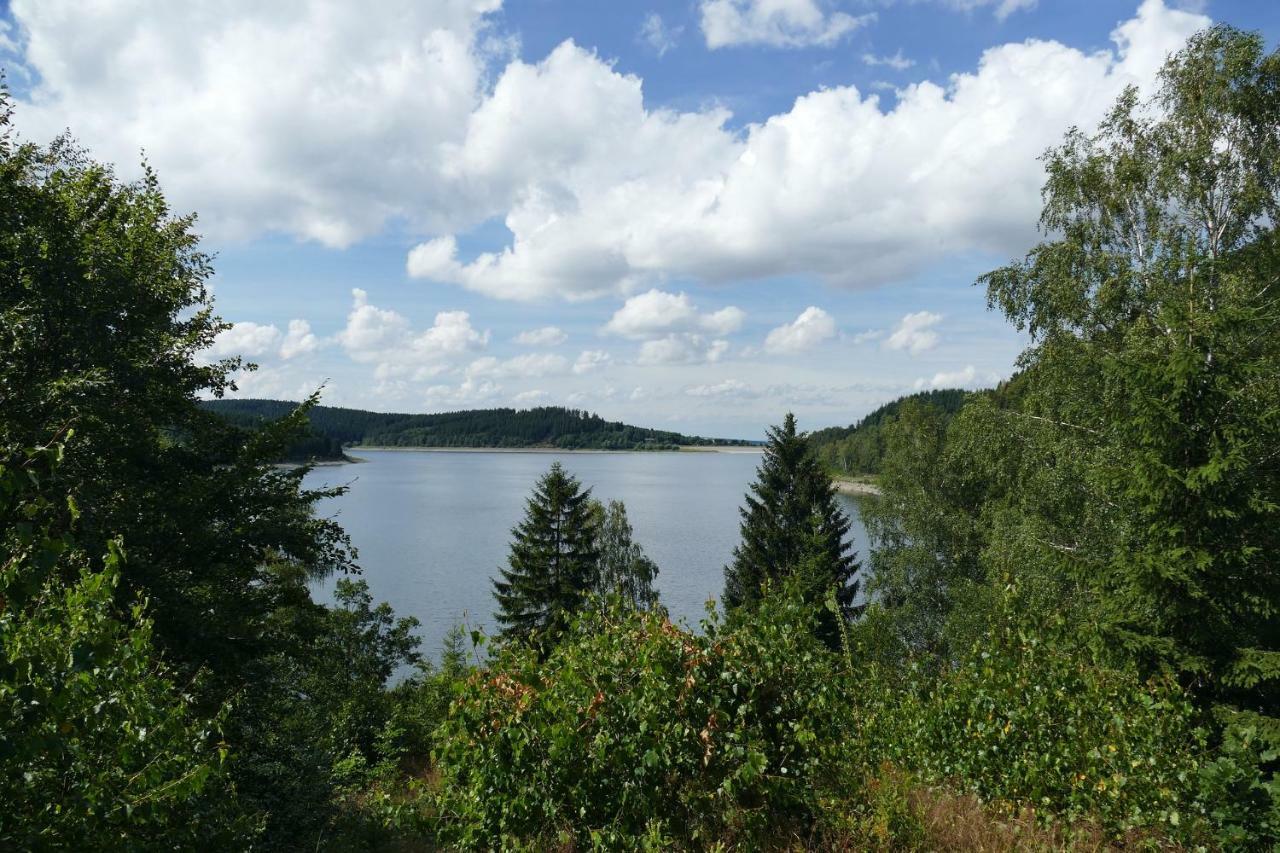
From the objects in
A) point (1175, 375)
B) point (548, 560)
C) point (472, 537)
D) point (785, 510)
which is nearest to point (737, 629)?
point (1175, 375)

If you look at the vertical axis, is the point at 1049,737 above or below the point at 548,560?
above

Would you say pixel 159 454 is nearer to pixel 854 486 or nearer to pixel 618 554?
pixel 618 554

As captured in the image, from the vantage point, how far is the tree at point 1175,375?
675 cm

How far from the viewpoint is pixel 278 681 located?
14469mm

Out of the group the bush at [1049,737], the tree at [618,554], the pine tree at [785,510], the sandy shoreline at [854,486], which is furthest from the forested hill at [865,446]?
the bush at [1049,737]

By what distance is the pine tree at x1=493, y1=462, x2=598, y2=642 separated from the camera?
27.8m

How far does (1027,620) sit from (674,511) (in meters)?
80.9

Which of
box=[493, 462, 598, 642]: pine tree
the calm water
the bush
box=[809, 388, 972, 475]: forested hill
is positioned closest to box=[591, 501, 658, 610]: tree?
the calm water

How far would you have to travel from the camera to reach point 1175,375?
693 centimetres

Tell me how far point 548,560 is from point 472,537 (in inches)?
1466

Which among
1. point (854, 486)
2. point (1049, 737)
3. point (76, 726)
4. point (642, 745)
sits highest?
point (76, 726)

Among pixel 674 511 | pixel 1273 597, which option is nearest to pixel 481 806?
pixel 1273 597

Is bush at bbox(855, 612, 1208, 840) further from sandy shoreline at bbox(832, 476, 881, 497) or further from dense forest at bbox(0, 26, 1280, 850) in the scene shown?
sandy shoreline at bbox(832, 476, 881, 497)

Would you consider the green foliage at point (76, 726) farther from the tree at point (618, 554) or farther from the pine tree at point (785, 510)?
the tree at point (618, 554)
